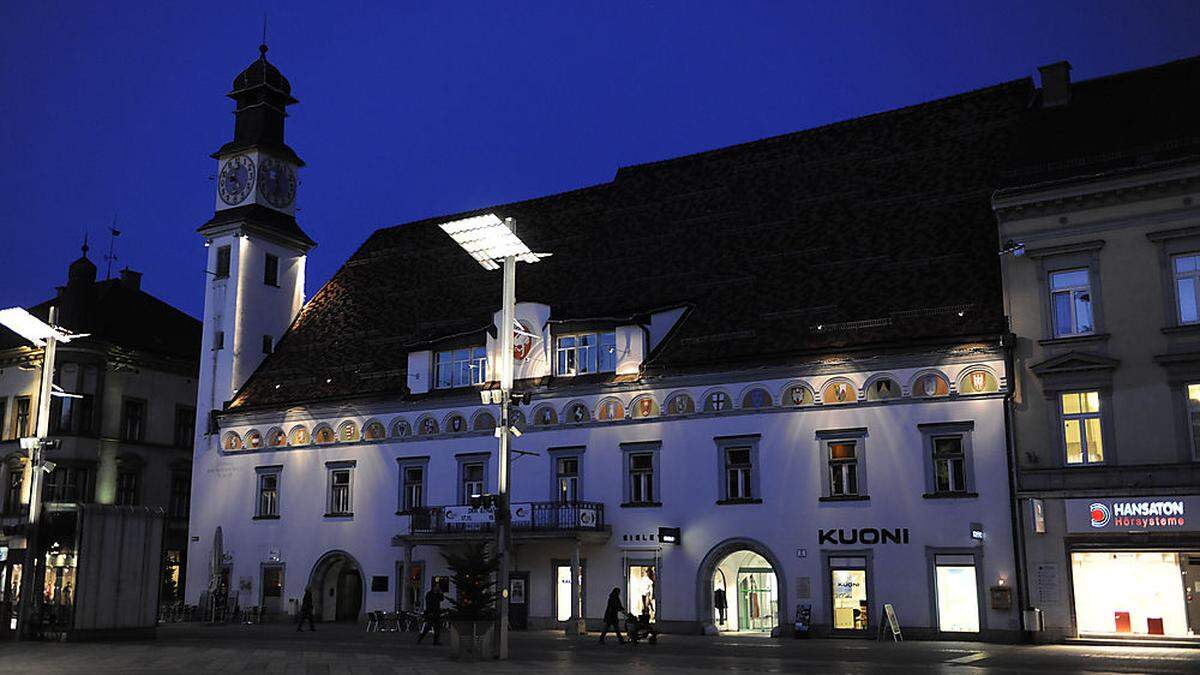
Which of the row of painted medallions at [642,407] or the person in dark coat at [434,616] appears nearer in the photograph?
the person in dark coat at [434,616]

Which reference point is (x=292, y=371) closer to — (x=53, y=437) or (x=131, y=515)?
(x=53, y=437)

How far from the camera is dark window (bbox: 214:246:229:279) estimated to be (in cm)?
5294

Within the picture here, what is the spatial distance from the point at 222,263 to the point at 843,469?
3117 centimetres

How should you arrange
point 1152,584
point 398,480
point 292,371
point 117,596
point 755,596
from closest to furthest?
point 1152,584 → point 117,596 → point 755,596 → point 398,480 → point 292,371

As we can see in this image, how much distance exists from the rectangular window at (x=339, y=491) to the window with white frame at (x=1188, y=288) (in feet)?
98.4

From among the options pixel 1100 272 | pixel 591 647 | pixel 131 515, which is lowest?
pixel 591 647

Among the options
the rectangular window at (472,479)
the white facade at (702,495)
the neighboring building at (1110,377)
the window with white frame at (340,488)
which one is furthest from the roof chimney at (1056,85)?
the window with white frame at (340,488)

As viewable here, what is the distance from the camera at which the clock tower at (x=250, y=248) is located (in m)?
51.9

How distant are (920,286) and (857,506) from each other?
7095 millimetres

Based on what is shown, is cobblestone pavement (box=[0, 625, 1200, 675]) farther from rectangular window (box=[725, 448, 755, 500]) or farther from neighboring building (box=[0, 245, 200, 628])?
neighboring building (box=[0, 245, 200, 628])

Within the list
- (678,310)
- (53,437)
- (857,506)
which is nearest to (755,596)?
(857,506)

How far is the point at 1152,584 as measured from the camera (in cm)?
3056

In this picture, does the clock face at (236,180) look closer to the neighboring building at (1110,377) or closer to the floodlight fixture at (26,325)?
the floodlight fixture at (26,325)

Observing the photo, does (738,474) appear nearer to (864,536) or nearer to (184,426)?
(864,536)
